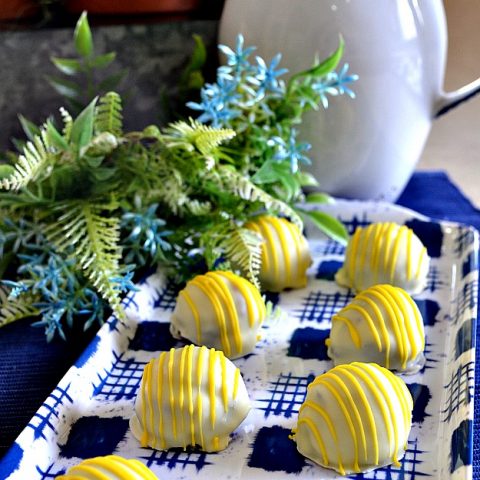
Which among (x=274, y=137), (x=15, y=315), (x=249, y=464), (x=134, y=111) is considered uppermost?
(x=134, y=111)

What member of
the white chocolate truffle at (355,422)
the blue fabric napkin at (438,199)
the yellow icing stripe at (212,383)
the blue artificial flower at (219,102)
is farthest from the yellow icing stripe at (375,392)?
the blue fabric napkin at (438,199)

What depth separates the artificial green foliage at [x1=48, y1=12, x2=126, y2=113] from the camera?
0.87 m

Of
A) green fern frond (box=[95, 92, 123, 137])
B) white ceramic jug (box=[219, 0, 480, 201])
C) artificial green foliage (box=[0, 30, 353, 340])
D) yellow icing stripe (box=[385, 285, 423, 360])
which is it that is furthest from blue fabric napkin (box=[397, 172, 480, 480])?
green fern frond (box=[95, 92, 123, 137])

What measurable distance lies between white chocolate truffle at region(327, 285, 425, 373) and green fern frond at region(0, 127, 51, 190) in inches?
11.9

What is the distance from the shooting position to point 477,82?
36.0 inches

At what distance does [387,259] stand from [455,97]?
275 mm

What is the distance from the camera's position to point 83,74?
3.18 ft

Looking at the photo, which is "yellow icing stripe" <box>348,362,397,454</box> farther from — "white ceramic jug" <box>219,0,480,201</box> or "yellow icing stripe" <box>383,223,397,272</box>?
"white ceramic jug" <box>219,0,480,201</box>

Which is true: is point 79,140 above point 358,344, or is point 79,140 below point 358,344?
above

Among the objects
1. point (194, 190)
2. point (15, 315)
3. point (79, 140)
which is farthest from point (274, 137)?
point (15, 315)

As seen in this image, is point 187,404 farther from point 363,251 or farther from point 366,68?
point 366,68

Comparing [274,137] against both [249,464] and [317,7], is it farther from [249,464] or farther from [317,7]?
[249,464]

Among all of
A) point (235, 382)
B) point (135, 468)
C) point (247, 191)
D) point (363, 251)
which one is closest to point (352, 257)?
point (363, 251)

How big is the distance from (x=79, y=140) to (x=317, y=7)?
12.0 inches
